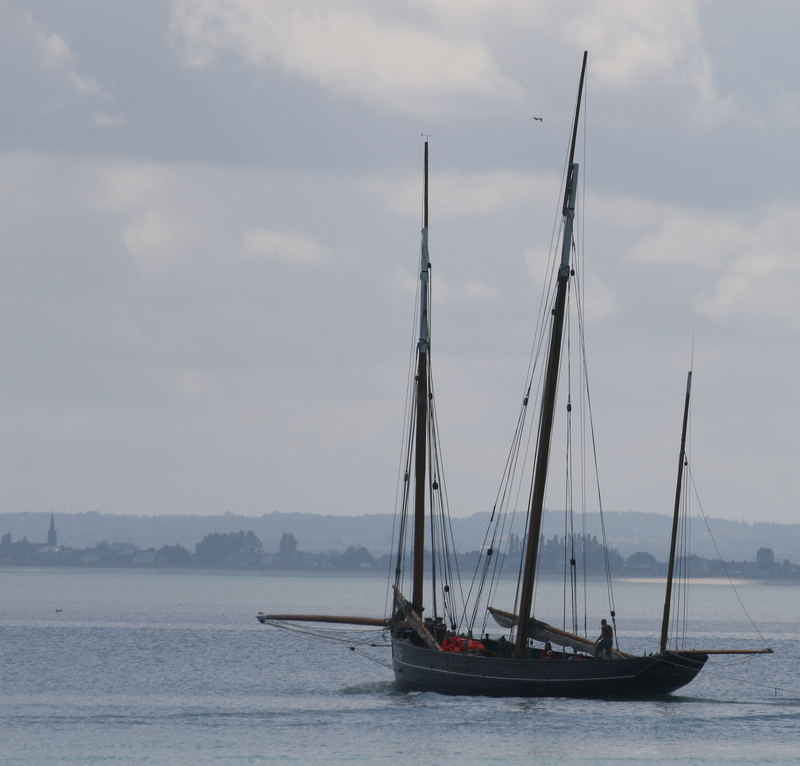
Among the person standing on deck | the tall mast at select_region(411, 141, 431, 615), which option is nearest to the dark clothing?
the person standing on deck

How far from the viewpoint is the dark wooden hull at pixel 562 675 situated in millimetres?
81562

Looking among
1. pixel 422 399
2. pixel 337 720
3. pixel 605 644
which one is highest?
pixel 422 399

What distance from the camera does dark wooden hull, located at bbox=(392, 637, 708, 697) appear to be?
268 feet

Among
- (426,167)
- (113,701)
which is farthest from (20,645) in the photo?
(426,167)

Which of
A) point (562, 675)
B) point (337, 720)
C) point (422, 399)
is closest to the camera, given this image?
point (562, 675)

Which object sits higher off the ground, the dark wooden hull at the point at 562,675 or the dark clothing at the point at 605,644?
the dark clothing at the point at 605,644

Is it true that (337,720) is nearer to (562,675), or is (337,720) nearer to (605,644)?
(562,675)

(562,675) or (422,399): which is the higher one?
(422,399)

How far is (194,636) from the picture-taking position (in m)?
167

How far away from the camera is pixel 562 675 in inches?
3223

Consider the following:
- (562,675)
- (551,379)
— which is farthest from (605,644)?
(551,379)

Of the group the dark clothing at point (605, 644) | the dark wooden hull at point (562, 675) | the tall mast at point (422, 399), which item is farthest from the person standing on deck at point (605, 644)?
the tall mast at point (422, 399)

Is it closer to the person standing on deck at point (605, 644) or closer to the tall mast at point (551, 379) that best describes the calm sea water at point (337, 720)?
the person standing on deck at point (605, 644)

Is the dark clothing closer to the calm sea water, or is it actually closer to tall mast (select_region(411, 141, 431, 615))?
the calm sea water
